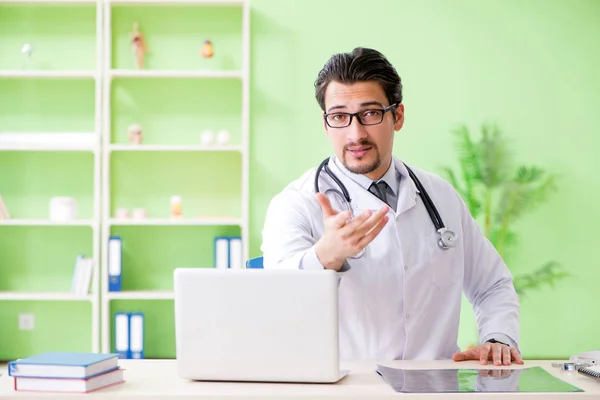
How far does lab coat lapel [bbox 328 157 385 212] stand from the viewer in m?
2.34

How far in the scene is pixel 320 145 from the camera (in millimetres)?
5027

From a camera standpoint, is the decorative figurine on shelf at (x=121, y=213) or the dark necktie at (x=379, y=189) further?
the decorative figurine on shelf at (x=121, y=213)

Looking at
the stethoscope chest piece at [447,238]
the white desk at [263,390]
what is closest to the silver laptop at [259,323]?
the white desk at [263,390]

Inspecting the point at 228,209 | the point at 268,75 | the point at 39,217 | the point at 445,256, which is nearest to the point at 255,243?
the point at 228,209

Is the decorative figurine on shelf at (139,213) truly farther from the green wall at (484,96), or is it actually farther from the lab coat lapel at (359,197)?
the lab coat lapel at (359,197)

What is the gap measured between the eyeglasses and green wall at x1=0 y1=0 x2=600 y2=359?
2737mm

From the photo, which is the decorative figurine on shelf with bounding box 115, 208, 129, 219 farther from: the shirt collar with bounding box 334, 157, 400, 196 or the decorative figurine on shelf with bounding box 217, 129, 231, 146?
the shirt collar with bounding box 334, 157, 400, 196

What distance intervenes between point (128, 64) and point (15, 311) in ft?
5.45

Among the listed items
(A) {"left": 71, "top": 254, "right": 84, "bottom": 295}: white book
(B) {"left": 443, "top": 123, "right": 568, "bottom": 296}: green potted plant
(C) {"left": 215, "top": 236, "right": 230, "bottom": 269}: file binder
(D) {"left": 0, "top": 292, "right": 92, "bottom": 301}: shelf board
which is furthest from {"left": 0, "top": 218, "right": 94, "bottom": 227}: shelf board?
(B) {"left": 443, "top": 123, "right": 568, "bottom": 296}: green potted plant

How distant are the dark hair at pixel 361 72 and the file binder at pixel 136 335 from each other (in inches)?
108

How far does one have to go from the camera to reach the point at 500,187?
5.00m

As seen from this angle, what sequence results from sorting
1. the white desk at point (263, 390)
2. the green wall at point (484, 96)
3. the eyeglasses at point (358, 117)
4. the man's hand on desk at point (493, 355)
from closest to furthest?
1. the white desk at point (263, 390)
2. the man's hand on desk at point (493, 355)
3. the eyeglasses at point (358, 117)
4. the green wall at point (484, 96)

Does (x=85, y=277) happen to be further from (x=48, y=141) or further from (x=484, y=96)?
(x=484, y=96)

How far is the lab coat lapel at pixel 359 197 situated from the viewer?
234 cm
